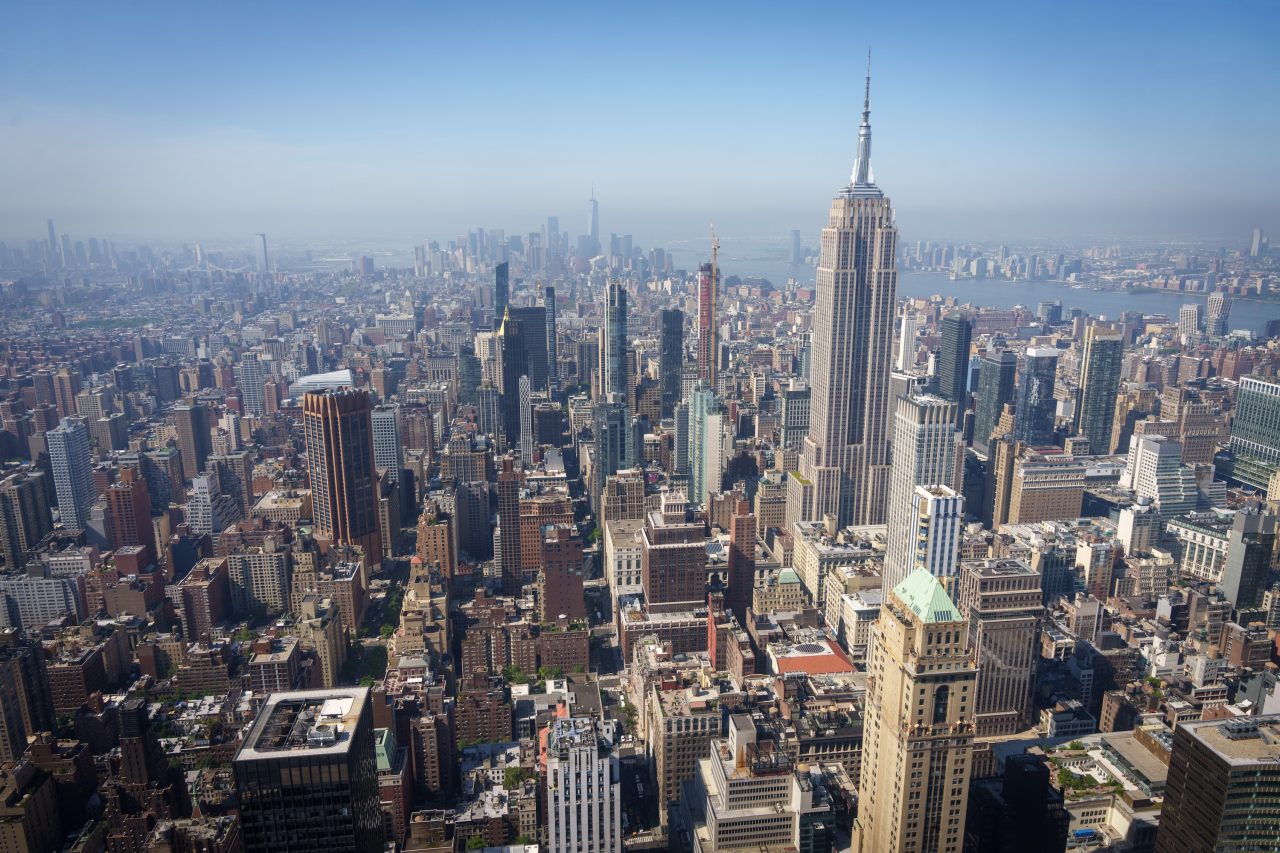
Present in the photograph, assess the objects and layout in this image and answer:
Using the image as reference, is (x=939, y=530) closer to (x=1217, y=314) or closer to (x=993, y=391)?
(x=993, y=391)

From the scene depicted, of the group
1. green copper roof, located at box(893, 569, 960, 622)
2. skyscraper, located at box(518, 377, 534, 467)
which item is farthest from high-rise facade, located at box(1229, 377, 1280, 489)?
skyscraper, located at box(518, 377, 534, 467)

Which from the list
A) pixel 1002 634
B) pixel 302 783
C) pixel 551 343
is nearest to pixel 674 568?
pixel 1002 634

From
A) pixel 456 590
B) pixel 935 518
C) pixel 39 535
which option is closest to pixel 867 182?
pixel 935 518

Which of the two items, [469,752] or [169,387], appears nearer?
[469,752]

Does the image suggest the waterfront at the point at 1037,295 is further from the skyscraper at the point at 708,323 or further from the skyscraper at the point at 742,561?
the skyscraper at the point at 742,561

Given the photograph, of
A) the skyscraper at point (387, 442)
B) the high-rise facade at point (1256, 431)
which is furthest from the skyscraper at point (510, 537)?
the high-rise facade at point (1256, 431)

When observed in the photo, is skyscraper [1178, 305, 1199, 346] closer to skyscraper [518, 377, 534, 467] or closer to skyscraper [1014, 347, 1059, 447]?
skyscraper [1014, 347, 1059, 447]

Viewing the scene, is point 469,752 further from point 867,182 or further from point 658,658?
point 867,182

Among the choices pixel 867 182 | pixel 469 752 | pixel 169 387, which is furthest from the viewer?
pixel 169 387
